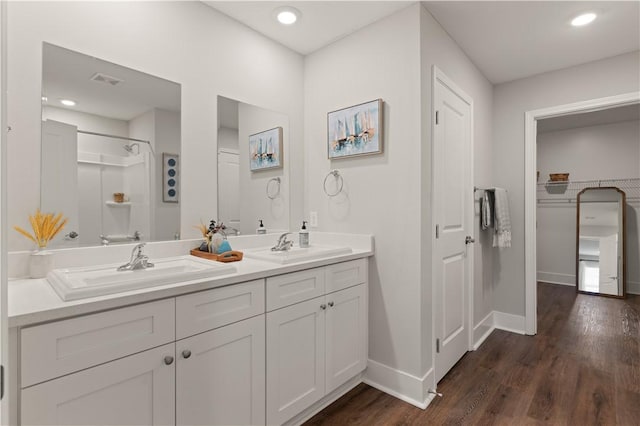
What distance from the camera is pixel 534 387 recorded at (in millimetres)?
2195

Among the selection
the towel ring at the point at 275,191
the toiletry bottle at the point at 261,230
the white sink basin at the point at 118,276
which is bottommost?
the white sink basin at the point at 118,276

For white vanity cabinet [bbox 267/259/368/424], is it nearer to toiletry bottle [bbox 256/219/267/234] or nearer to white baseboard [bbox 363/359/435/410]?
white baseboard [bbox 363/359/435/410]

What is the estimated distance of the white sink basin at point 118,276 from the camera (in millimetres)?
1103

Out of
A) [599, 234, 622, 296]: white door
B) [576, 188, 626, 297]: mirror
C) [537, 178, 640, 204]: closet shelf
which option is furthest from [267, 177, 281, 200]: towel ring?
[599, 234, 622, 296]: white door

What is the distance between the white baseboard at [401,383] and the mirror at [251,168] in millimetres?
1211

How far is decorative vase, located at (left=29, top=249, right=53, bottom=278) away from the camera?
1.40 m

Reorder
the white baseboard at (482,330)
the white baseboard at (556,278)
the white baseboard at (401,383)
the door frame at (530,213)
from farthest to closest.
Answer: the white baseboard at (556,278)
the door frame at (530,213)
the white baseboard at (482,330)
the white baseboard at (401,383)

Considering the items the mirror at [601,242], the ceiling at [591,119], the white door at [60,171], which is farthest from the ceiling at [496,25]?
the mirror at [601,242]

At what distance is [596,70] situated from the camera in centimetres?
281

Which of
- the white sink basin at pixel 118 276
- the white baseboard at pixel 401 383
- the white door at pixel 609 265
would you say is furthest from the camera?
the white door at pixel 609 265

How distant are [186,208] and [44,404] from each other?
3.83ft

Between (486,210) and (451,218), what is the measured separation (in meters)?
0.77

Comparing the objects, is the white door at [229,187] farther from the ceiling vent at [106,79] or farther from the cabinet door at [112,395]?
the cabinet door at [112,395]

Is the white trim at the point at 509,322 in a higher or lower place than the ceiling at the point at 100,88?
lower
